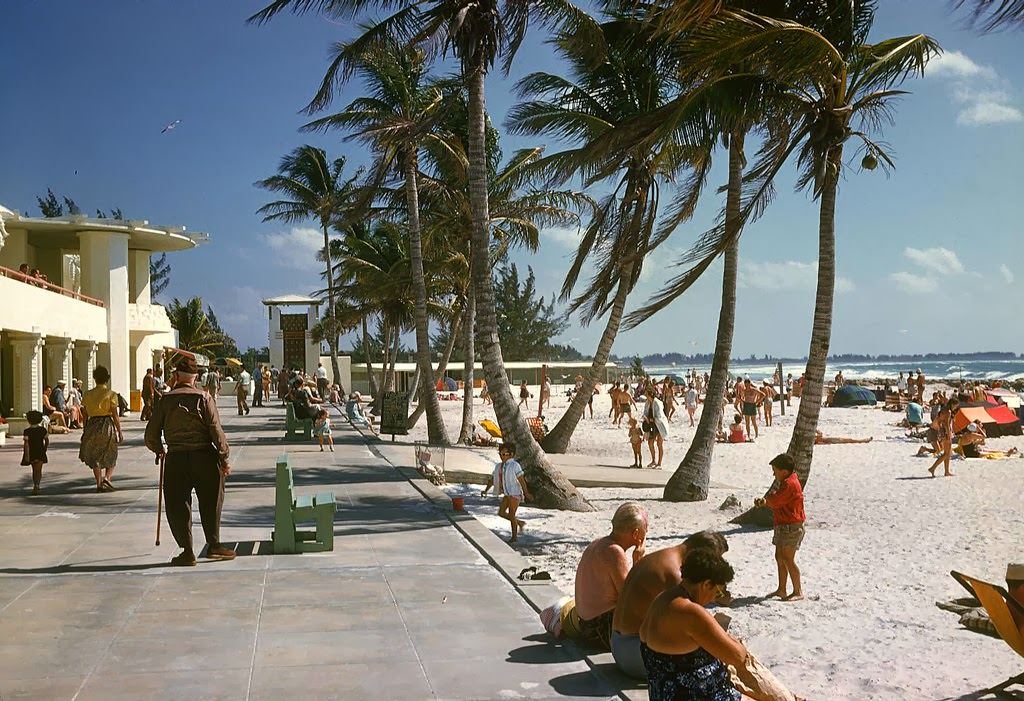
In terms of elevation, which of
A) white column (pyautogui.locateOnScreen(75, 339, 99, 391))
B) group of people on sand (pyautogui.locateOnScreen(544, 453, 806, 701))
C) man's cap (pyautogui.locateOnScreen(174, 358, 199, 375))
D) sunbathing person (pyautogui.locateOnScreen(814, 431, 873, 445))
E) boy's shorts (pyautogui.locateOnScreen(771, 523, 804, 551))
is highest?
white column (pyautogui.locateOnScreen(75, 339, 99, 391))

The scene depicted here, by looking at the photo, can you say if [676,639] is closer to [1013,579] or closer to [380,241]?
[1013,579]

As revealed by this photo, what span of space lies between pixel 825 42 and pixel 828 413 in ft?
102

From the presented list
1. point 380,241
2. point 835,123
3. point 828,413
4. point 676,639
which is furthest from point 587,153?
point 828,413

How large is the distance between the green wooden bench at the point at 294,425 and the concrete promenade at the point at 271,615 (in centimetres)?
982

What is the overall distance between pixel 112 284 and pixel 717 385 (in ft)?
69.8

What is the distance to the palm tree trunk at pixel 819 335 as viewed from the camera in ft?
38.7

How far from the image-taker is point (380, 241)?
35688 millimetres

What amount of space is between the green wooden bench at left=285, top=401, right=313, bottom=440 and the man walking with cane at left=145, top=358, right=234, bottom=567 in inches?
522

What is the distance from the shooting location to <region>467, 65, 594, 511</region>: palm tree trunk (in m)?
12.5

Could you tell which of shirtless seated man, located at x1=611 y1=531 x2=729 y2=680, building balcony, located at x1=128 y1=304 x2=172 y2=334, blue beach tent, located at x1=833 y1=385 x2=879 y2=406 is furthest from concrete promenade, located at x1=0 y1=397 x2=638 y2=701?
blue beach tent, located at x1=833 y1=385 x2=879 y2=406

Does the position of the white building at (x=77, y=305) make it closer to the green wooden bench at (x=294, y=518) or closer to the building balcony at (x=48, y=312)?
the building balcony at (x=48, y=312)

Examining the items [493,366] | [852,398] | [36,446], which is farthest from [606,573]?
[852,398]

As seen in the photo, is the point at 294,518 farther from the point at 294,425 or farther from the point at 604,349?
the point at 294,425

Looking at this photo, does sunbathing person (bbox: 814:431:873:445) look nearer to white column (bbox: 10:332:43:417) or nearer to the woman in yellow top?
the woman in yellow top
